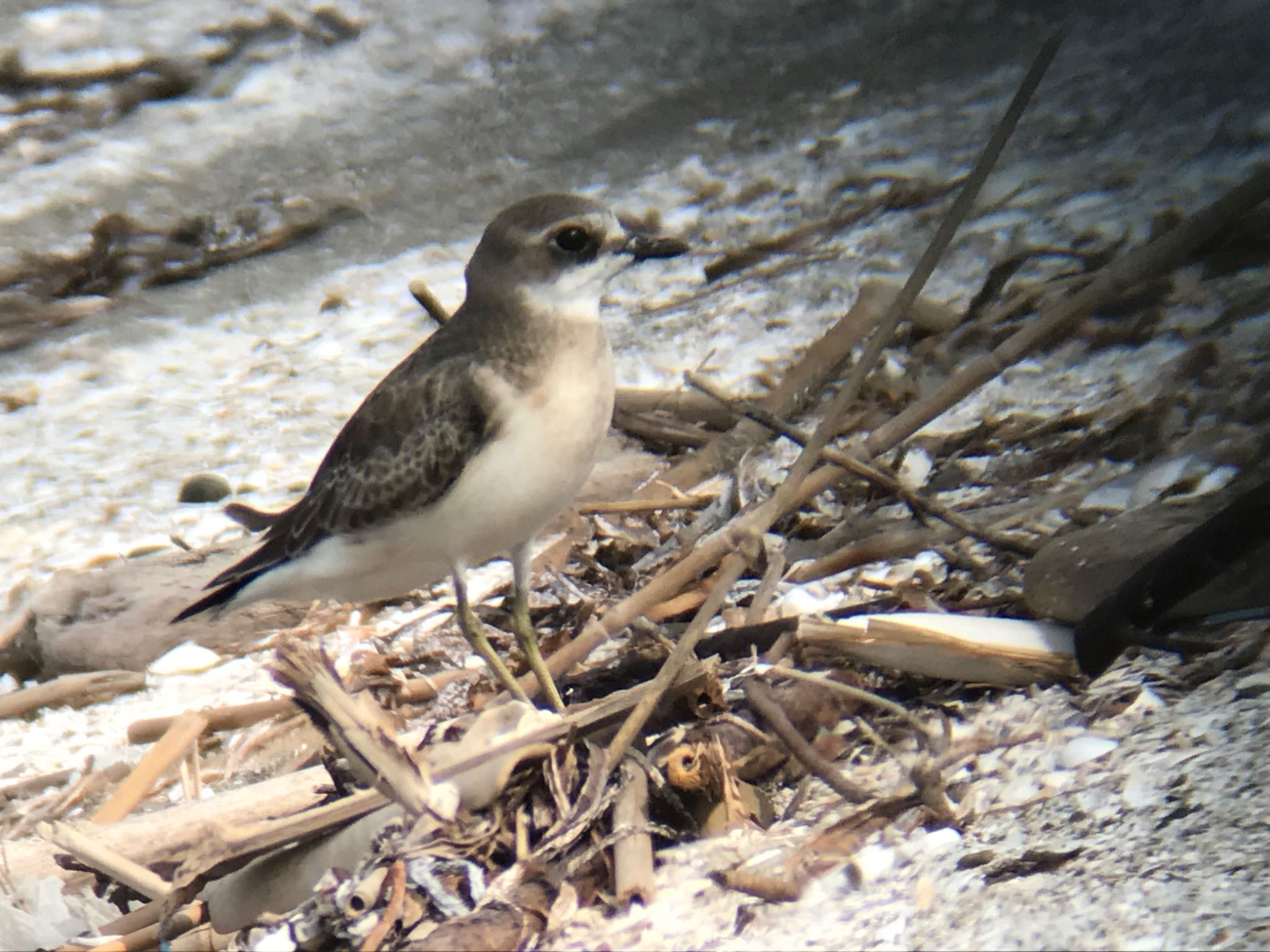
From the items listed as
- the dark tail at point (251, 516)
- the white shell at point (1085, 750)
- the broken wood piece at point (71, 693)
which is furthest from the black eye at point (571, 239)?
the broken wood piece at point (71, 693)

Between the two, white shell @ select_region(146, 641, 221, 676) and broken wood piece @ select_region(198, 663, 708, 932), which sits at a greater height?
broken wood piece @ select_region(198, 663, 708, 932)

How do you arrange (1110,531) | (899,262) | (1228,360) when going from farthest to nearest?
(899,262) → (1228,360) → (1110,531)

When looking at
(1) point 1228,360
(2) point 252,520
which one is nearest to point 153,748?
(2) point 252,520

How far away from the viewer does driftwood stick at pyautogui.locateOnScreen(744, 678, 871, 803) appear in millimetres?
1630

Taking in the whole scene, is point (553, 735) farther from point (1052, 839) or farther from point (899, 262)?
point (899, 262)

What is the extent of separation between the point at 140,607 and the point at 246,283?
1938 mm

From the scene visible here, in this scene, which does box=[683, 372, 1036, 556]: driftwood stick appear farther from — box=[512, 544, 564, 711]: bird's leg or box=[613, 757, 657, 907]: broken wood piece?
box=[613, 757, 657, 907]: broken wood piece

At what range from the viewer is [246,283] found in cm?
446

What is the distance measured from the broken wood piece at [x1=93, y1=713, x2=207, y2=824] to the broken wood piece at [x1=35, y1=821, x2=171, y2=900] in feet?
1.04

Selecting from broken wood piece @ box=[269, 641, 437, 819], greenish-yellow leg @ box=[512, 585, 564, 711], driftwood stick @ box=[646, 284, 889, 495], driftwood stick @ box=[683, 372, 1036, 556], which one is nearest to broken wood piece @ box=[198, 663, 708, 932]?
broken wood piece @ box=[269, 641, 437, 819]

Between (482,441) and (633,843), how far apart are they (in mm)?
767

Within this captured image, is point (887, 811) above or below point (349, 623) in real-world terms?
above

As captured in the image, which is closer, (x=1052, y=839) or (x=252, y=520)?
(x=1052, y=839)

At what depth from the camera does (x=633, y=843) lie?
1601mm
